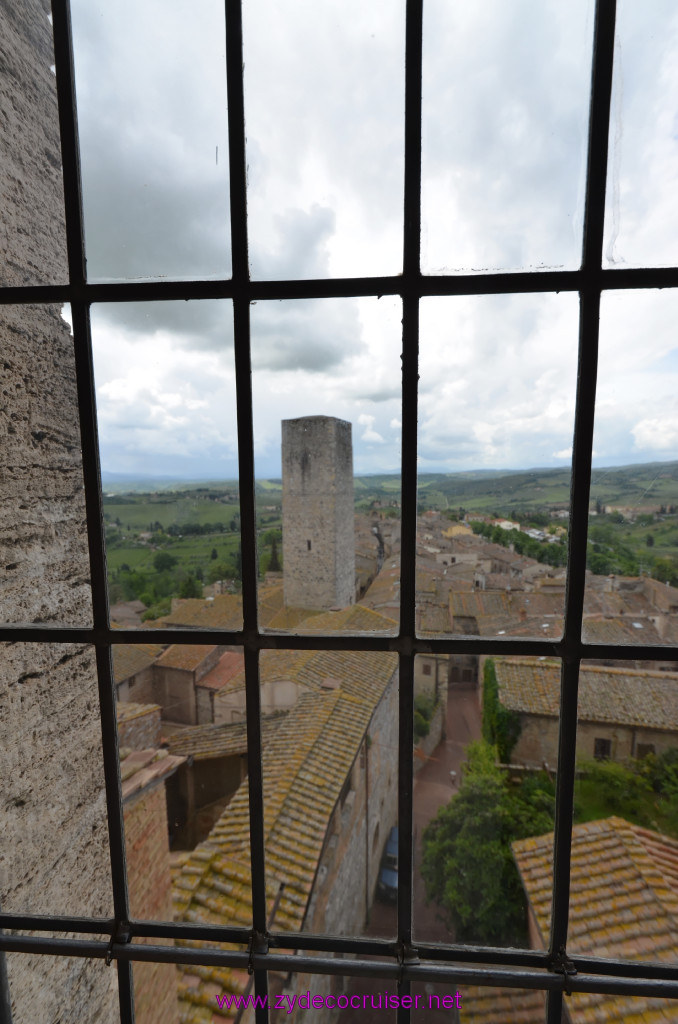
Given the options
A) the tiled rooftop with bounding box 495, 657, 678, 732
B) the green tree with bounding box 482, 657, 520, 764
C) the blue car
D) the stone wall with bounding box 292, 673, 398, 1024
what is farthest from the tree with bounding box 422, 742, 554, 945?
the blue car

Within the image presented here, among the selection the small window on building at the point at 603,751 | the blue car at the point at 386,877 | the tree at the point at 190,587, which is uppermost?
the tree at the point at 190,587

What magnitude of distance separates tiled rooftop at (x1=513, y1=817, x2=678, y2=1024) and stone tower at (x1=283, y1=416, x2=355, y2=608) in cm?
182

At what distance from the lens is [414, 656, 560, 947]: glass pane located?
2.88 meters

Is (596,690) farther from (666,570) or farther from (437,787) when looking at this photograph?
(437,787)

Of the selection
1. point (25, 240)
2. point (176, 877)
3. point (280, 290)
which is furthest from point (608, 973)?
point (176, 877)

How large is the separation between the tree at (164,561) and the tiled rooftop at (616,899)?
226 centimetres

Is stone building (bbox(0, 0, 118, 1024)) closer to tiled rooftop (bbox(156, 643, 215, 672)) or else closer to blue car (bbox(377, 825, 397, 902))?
tiled rooftop (bbox(156, 643, 215, 672))

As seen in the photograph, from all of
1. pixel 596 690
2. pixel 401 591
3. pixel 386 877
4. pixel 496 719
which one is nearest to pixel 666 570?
pixel 401 591

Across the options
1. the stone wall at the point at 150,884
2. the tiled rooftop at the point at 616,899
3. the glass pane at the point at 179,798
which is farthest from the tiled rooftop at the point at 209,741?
the tiled rooftop at the point at 616,899

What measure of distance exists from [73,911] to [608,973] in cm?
117

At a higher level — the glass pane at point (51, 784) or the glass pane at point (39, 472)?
the glass pane at point (39, 472)

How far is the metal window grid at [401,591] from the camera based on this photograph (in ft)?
2.65

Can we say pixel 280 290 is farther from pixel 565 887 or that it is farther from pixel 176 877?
pixel 176 877

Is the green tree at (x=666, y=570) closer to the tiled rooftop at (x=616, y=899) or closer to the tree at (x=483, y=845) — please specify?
the tiled rooftop at (x=616, y=899)
